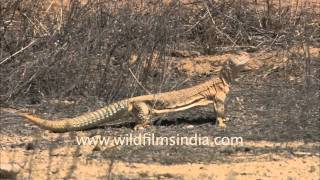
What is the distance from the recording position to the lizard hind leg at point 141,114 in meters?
7.89

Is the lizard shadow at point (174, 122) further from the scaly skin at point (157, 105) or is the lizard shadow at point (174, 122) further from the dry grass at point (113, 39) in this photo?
the dry grass at point (113, 39)

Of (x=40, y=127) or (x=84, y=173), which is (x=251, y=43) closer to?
(x=40, y=127)

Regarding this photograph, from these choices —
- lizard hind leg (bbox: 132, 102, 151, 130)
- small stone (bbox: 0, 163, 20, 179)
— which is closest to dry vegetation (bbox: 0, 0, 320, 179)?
lizard hind leg (bbox: 132, 102, 151, 130)

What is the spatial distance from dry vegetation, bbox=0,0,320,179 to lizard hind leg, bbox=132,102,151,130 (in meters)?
0.30

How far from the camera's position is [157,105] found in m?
8.04

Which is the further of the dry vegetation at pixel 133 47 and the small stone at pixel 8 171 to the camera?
the dry vegetation at pixel 133 47

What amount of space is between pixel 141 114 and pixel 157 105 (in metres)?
0.24

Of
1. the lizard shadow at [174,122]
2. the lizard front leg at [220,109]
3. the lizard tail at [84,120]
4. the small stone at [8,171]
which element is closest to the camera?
the small stone at [8,171]

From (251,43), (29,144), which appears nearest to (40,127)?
(29,144)

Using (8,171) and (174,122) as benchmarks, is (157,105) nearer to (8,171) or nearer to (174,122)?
(174,122)

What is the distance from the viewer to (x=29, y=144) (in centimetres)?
704

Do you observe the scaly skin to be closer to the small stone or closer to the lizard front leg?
the lizard front leg

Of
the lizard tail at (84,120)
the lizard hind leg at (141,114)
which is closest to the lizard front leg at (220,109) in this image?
the lizard hind leg at (141,114)

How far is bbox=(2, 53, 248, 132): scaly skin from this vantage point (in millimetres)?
7688
